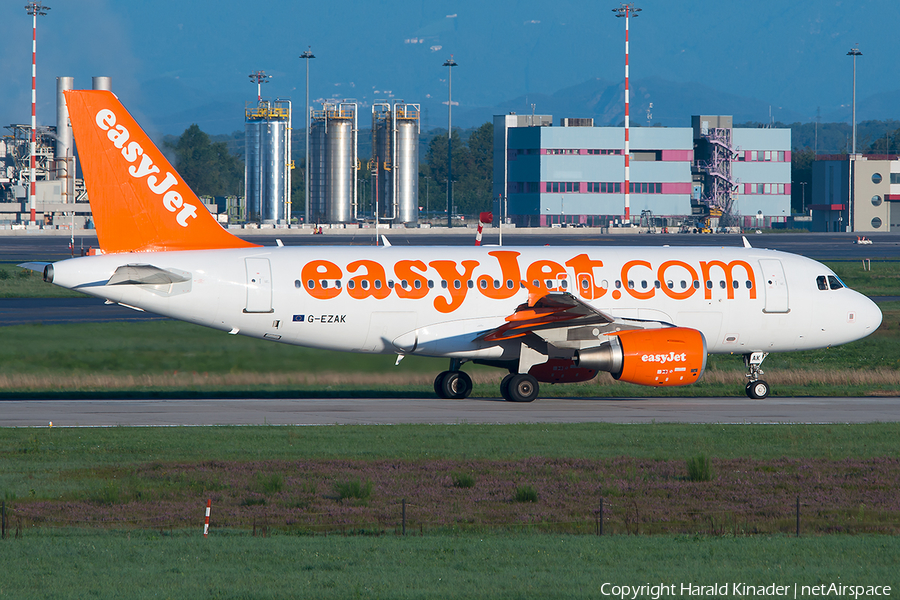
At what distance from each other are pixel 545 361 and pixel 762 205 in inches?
5753

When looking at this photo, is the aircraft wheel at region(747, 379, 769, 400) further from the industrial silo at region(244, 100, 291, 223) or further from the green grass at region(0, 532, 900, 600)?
the industrial silo at region(244, 100, 291, 223)

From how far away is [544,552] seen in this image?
579 inches

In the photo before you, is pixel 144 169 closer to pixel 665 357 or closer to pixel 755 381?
pixel 665 357

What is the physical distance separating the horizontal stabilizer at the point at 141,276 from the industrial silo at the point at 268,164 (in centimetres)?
12874

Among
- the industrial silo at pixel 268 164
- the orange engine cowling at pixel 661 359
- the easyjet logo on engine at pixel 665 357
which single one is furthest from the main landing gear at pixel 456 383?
the industrial silo at pixel 268 164

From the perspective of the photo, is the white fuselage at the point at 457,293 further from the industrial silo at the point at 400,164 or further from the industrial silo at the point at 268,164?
the industrial silo at the point at 268,164

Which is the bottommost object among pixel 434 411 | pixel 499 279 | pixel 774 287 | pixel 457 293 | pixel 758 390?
pixel 434 411

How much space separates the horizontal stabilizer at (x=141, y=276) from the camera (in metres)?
28.3

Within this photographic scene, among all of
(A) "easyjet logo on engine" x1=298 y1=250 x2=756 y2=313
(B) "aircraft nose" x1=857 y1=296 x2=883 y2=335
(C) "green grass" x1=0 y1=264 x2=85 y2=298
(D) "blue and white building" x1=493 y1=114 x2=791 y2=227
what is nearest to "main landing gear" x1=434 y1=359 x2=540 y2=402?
(A) "easyjet logo on engine" x1=298 y1=250 x2=756 y2=313

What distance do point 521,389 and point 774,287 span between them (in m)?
8.04

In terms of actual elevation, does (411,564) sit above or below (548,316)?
below

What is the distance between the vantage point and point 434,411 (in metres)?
29.0
